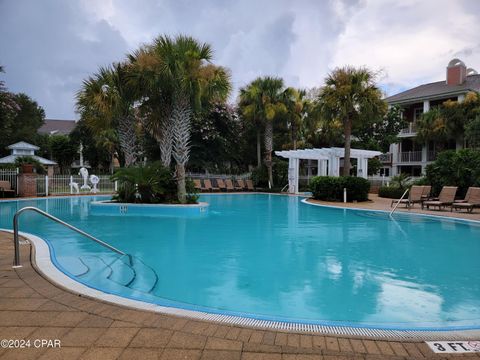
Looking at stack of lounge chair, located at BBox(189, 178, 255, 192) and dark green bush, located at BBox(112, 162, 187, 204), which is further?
stack of lounge chair, located at BBox(189, 178, 255, 192)

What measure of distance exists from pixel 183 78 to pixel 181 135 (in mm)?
2432

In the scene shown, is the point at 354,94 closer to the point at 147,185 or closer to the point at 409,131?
the point at 147,185

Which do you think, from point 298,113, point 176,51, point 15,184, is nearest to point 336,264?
point 176,51

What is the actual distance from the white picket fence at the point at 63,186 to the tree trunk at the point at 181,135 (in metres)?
7.86

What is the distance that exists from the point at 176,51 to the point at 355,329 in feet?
42.4

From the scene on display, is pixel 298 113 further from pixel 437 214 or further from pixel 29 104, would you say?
pixel 29 104

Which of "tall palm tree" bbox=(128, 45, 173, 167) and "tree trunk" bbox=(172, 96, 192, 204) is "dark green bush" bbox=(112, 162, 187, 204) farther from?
"tall palm tree" bbox=(128, 45, 173, 167)

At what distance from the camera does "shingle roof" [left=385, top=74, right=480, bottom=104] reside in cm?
3033

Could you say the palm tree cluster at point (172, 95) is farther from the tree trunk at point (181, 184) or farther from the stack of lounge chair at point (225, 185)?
the stack of lounge chair at point (225, 185)

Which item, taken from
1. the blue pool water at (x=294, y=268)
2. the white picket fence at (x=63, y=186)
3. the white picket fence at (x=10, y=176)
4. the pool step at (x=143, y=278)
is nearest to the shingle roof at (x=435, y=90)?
the blue pool water at (x=294, y=268)

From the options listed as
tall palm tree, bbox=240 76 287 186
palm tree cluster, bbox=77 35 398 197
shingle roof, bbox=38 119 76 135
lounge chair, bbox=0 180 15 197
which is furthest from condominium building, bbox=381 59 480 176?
shingle roof, bbox=38 119 76 135

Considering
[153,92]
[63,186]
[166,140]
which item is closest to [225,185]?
[63,186]

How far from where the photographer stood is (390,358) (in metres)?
2.76

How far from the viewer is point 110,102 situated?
1497 cm
